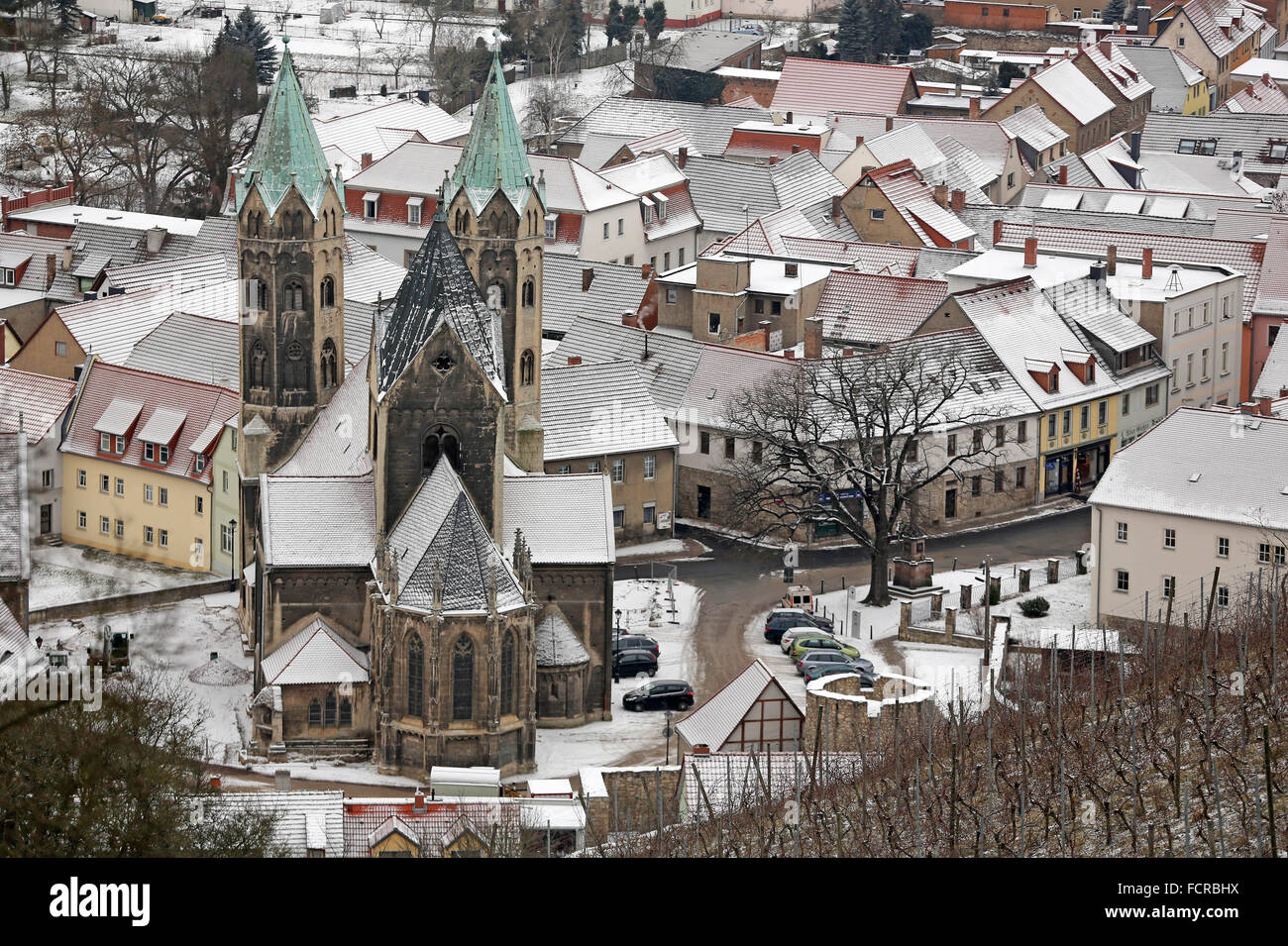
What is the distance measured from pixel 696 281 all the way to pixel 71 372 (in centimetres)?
2709

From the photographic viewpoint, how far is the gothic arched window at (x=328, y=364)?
234 ft

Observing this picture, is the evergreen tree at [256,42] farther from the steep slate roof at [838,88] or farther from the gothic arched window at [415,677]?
the gothic arched window at [415,677]

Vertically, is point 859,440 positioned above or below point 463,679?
above

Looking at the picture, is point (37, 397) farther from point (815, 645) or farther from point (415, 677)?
point (815, 645)

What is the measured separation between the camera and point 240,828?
45188mm

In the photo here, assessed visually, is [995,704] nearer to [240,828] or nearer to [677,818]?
[677,818]

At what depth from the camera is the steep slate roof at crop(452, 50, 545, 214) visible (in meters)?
70.7

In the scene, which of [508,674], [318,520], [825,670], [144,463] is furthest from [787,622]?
[144,463]

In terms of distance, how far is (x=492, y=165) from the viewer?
70.9 metres

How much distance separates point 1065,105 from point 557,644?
90243mm

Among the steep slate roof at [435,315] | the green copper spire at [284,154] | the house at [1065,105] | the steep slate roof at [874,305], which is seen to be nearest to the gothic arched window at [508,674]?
the steep slate roof at [435,315]

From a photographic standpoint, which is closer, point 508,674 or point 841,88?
point 508,674

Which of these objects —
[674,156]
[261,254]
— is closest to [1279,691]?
[261,254]

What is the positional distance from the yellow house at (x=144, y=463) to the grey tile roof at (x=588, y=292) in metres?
22.1
